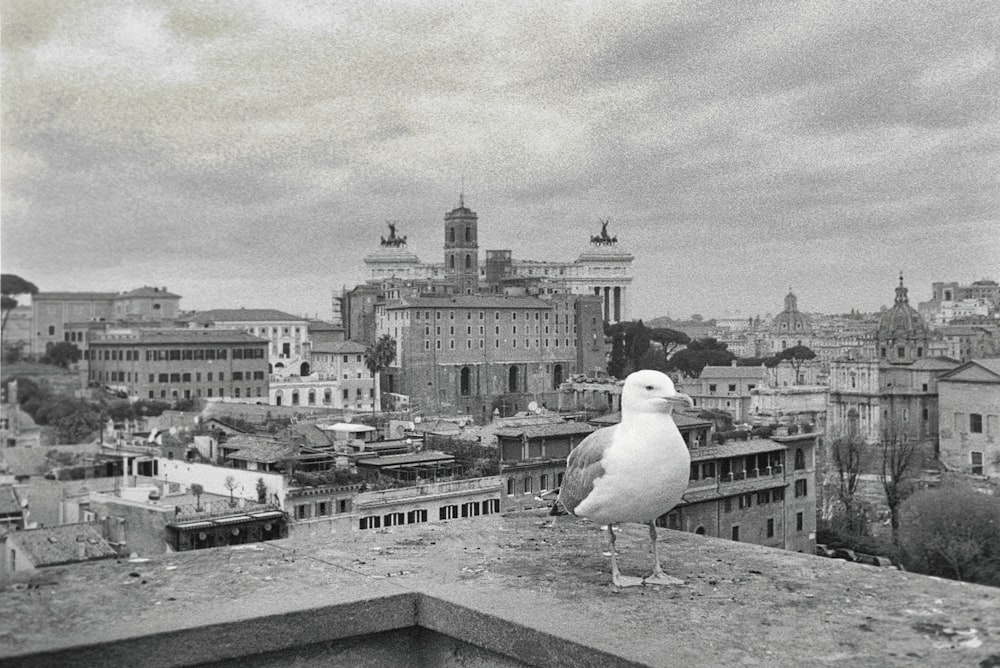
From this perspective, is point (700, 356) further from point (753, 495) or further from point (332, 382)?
point (332, 382)

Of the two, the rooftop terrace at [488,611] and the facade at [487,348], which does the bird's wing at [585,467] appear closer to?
the rooftop terrace at [488,611]

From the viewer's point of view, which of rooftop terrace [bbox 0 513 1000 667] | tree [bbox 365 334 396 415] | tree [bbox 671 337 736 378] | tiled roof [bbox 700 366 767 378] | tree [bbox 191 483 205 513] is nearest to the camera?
rooftop terrace [bbox 0 513 1000 667]

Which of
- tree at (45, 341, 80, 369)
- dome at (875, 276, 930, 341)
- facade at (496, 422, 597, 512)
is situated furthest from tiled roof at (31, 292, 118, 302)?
dome at (875, 276, 930, 341)

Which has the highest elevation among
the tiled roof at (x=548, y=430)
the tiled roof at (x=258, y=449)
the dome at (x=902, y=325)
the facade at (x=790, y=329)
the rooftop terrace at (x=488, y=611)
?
the dome at (x=902, y=325)

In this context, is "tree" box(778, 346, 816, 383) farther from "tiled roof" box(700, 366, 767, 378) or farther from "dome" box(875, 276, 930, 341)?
"dome" box(875, 276, 930, 341)

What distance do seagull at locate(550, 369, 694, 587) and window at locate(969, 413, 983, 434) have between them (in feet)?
48.1

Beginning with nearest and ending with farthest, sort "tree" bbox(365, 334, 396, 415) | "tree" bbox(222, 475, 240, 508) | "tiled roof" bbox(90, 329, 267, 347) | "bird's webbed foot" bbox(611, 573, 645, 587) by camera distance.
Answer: "bird's webbed foot" bbox(611, 573, 645, 587) → "tiled roof" bbox(90, 329, 267, 347) → "tree" bbox(222, 475, 240, 508) → "tree" bbox(365, 334, 396, 415)

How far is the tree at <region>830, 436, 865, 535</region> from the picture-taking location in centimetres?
1010

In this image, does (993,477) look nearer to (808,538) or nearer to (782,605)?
(808,538)

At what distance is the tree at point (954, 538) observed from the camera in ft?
26.9

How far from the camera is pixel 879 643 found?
103cm

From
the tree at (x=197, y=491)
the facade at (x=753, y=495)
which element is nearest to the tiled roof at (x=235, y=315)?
the tree at (x=197, y=491)

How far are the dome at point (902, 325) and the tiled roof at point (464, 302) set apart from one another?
231 inches

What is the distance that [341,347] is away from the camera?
11781mm
